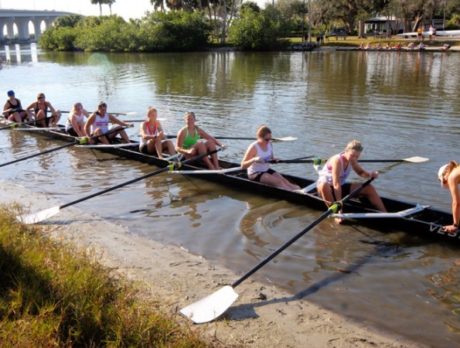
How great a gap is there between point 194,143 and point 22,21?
576 ft

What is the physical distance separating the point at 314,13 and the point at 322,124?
67522 millimetres

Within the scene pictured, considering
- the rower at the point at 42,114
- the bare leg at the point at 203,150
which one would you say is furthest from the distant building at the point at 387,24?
the bare leg at the point at 203,150

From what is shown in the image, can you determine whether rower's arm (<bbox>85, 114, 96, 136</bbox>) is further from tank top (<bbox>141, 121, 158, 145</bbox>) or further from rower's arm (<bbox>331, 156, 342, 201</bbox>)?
rower's arm (<bbox>331, 156, 342, 201</bbox>)

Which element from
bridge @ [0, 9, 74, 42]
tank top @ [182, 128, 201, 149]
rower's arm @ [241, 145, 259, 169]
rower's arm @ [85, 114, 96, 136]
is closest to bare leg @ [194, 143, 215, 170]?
tank top @ [182, 128, 201, 149]

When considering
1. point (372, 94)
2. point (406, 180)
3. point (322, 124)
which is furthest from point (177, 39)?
point (406, 180)

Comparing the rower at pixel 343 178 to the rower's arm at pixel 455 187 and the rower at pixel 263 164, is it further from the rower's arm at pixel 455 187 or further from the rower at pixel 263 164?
the rower's arm at pixel 455 187

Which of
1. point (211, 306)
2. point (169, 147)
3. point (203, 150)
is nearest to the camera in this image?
→ point (211, 306)

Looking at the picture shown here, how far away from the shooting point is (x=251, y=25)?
7000 centimetres

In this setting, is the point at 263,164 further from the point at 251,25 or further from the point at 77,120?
the point at 251,25

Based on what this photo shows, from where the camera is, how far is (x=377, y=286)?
6.31 meters

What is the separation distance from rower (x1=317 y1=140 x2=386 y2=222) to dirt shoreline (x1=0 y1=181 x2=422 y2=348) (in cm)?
260

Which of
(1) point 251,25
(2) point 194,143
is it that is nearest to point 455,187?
(2) point 194,143

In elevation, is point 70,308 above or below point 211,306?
above

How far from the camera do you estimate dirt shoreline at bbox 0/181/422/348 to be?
5.05 meters
